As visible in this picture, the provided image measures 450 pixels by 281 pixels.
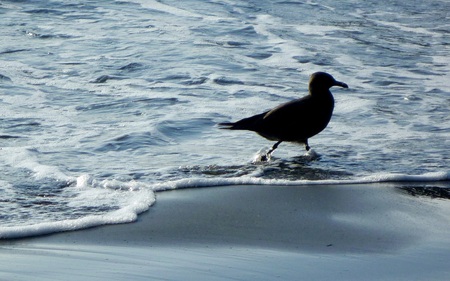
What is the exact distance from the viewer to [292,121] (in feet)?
21.7

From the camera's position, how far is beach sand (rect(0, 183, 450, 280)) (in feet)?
12.5

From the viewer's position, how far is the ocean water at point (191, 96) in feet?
18.5

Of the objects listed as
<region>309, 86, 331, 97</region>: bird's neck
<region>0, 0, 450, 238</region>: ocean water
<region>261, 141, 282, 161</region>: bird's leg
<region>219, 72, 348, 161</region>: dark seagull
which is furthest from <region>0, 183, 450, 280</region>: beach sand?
<region>309, 86, 331, 97</region>: bird's neck

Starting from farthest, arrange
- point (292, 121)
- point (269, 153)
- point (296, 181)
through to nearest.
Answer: point (292, 121), point (269, 153), point (296, 181)

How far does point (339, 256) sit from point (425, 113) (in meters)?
3.91

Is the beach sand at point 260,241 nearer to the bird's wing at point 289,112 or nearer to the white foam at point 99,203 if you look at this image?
the white foam at point 99,203

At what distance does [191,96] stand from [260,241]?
167 inches

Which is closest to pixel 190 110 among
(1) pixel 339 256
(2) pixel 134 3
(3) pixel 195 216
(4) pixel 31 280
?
(3) pixel 195 216

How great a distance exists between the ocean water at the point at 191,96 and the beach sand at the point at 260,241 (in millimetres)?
215

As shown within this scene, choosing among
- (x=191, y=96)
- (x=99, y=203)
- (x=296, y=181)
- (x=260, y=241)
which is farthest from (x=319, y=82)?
(x=260, y=241)

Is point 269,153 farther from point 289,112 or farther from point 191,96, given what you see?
point 191,96

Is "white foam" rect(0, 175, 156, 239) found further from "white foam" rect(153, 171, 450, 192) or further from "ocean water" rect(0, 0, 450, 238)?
"white foam" rect(153, 171, 450, 192)

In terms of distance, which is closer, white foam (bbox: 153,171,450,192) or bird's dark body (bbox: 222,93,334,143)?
white foam (bbox: 153,171,450,192)

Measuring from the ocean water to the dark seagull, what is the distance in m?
0.15
